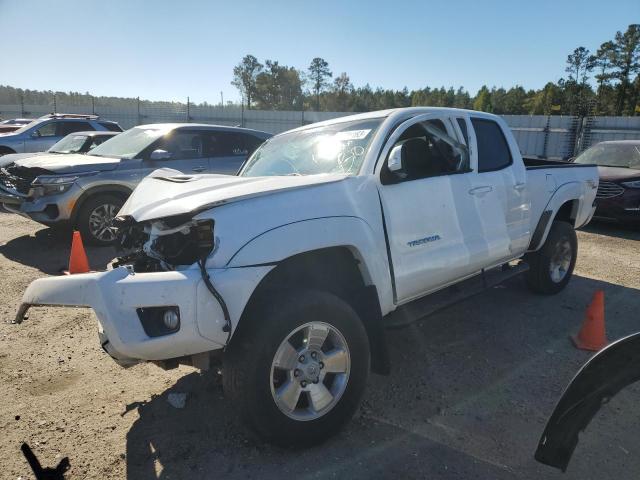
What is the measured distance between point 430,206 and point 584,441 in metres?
1.77

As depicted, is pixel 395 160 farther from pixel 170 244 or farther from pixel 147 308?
pixel 147 308

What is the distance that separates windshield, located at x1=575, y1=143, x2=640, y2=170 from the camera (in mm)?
9602

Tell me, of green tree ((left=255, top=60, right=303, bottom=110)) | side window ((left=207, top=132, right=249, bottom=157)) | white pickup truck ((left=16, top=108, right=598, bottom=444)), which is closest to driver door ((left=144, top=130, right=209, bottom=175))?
side window ((left=207, top=132, right=249, bottom=157))

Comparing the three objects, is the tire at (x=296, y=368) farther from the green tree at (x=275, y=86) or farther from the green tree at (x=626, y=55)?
the green tree at (x=275, y=86)

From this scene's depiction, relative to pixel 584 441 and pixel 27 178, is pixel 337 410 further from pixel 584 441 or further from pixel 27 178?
pixel 27 178

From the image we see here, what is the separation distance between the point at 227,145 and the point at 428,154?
555cm

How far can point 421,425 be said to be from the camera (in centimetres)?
296

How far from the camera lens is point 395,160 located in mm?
3152

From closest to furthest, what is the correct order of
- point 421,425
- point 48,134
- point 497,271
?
point 421,425 → point 497,271 → point 48,134

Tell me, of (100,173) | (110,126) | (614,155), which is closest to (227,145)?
(100,173)

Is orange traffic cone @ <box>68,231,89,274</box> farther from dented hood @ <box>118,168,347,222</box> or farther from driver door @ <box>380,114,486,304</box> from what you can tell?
driver door @ <box>380,114,486,304</box>

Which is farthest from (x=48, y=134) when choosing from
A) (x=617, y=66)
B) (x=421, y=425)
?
(x=617, y=66)

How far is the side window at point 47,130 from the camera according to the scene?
12.8m

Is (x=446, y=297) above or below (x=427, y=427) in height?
above
